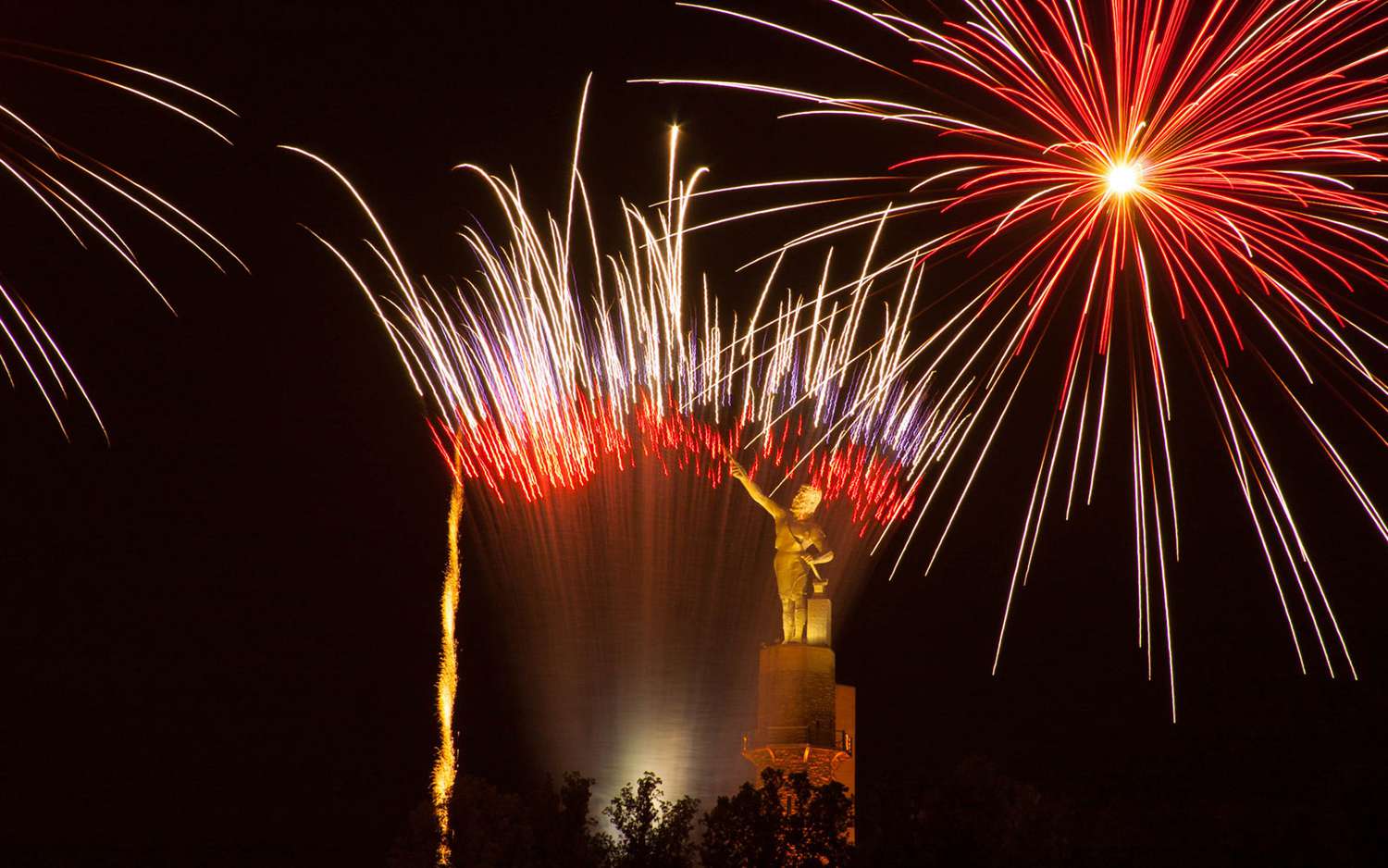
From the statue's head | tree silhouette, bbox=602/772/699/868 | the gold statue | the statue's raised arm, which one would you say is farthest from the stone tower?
tree silhouette, bbox=602/772/699/868

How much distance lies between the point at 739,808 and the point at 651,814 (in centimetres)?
258

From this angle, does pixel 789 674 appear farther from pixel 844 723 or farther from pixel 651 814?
pixel 651 814

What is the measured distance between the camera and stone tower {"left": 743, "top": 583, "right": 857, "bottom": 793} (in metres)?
26.1

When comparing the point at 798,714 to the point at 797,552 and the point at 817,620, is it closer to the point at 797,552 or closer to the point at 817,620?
the point at 817,620

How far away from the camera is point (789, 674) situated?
2639 centimetres

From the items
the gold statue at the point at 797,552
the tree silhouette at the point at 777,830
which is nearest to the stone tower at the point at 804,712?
the gold statue at the point at 797,552

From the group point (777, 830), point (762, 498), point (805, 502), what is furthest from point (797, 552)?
point (777, 830)

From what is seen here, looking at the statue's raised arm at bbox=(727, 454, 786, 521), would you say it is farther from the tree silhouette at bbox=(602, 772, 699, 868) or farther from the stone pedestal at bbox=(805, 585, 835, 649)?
the tree silhouette at bbox=(602, 772, 699, 868)

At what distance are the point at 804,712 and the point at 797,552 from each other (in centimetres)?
287

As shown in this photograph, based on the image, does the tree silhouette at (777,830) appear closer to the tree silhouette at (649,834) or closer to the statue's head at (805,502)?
the tree silhouette at (649,834)

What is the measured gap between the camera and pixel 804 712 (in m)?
26.2

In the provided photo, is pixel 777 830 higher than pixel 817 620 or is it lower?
lower

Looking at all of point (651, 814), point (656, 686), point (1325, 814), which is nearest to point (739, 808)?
point (651, 814)

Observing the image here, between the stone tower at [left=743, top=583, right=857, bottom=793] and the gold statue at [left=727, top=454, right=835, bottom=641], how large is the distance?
0.67 ft
